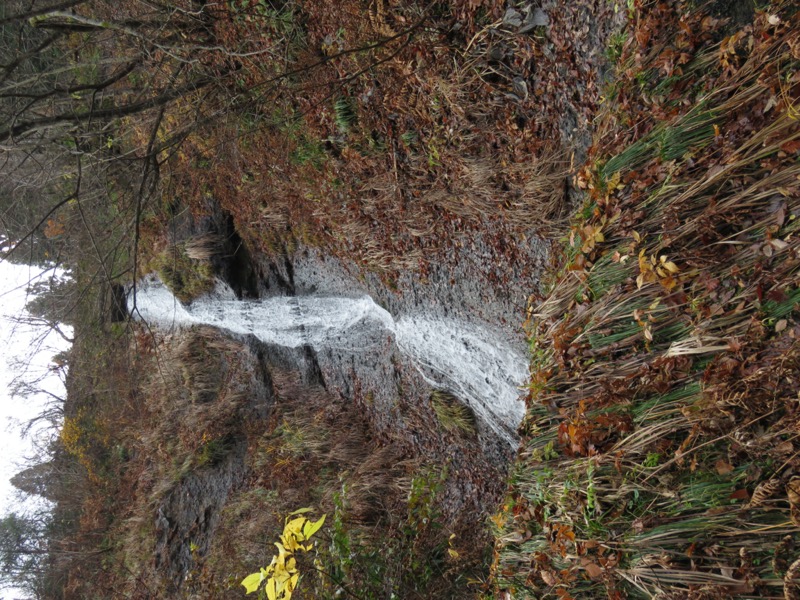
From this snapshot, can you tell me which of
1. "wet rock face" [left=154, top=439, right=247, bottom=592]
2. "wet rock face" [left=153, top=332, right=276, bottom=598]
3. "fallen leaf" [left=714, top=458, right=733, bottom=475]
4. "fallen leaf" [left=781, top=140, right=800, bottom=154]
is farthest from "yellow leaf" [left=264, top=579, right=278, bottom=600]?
"wet rock face" [left=154, top=439, right=247, bottom=592]

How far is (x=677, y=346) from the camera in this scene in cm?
268

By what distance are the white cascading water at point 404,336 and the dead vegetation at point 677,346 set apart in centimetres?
136

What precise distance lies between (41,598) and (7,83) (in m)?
11.6

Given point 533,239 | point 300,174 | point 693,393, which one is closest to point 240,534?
point 300,174

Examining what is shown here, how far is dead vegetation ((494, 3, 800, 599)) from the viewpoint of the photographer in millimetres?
2277

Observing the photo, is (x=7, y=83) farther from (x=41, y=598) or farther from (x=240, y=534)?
(x=41, y=598)

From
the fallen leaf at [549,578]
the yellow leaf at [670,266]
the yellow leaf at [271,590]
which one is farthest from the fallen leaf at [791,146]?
the yellow leaf at [271,590]

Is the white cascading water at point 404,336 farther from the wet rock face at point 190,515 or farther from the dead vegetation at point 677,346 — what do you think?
the wet rock face at point 190,515

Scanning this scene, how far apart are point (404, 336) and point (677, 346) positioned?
14.5 feet

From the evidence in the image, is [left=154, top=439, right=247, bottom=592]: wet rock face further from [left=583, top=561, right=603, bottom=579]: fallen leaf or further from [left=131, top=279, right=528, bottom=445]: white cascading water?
[left=583, top=561, right=603, bottom=579]: fallen leaf

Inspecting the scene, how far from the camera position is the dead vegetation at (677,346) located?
7.47 ft

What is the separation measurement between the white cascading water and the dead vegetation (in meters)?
1.36

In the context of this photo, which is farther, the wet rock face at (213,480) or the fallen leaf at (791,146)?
the wet rock face at (213,480)

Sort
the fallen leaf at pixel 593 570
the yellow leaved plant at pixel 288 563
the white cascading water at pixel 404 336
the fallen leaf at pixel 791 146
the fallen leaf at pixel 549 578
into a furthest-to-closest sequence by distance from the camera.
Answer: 1. the white cascading water at pixel 404 336
2. the fallen leaf at pixel 549 578
3. the yellow leaved plant at pixel 288 563
4. the fallen leaf at pixel 593 570
5. the fallen leaf at pixel 791 146
